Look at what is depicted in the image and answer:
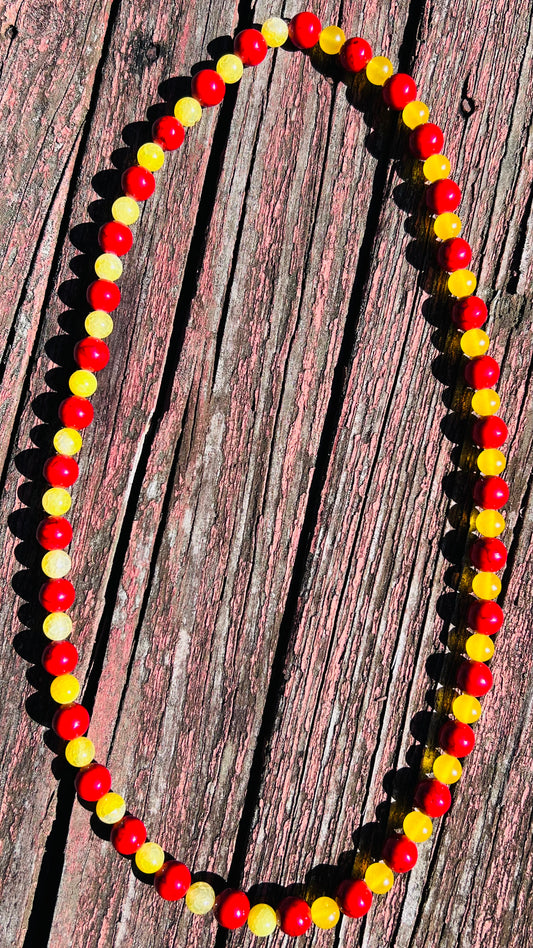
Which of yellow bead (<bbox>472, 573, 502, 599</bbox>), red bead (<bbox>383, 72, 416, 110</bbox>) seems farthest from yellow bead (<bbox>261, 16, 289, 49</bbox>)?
yellow bead (<bbox>472, 573, 502, 599</bbox>)

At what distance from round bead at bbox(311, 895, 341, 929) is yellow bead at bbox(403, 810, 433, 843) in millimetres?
173

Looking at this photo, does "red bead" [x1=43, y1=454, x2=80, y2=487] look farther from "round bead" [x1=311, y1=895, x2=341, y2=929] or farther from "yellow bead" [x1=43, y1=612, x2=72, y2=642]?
"round bead" [x1=311, y1=895, x2=341, y2=929]

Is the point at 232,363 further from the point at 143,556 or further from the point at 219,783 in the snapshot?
the point at 219,783

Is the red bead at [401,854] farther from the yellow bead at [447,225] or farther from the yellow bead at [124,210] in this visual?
the yellow bead at [124,210]

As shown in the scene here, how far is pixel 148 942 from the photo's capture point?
4.73 feet

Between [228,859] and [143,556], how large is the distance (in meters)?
0.55

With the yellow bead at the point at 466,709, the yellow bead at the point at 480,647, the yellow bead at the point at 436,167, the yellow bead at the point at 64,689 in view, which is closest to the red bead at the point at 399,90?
the yellow bead at the point at 436,167

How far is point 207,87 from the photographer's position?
5.17 feet

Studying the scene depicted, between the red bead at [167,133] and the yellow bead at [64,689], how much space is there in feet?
3.26

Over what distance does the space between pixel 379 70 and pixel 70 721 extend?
133 centimetres

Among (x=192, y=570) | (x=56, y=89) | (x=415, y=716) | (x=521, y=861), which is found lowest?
(x=521, y=861)

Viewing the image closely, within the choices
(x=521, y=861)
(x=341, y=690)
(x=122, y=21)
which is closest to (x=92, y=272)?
(x=122, y=21)

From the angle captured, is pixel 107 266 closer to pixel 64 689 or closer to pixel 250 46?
pixel 250 46

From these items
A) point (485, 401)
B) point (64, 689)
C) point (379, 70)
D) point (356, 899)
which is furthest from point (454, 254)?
point (356, 899)
